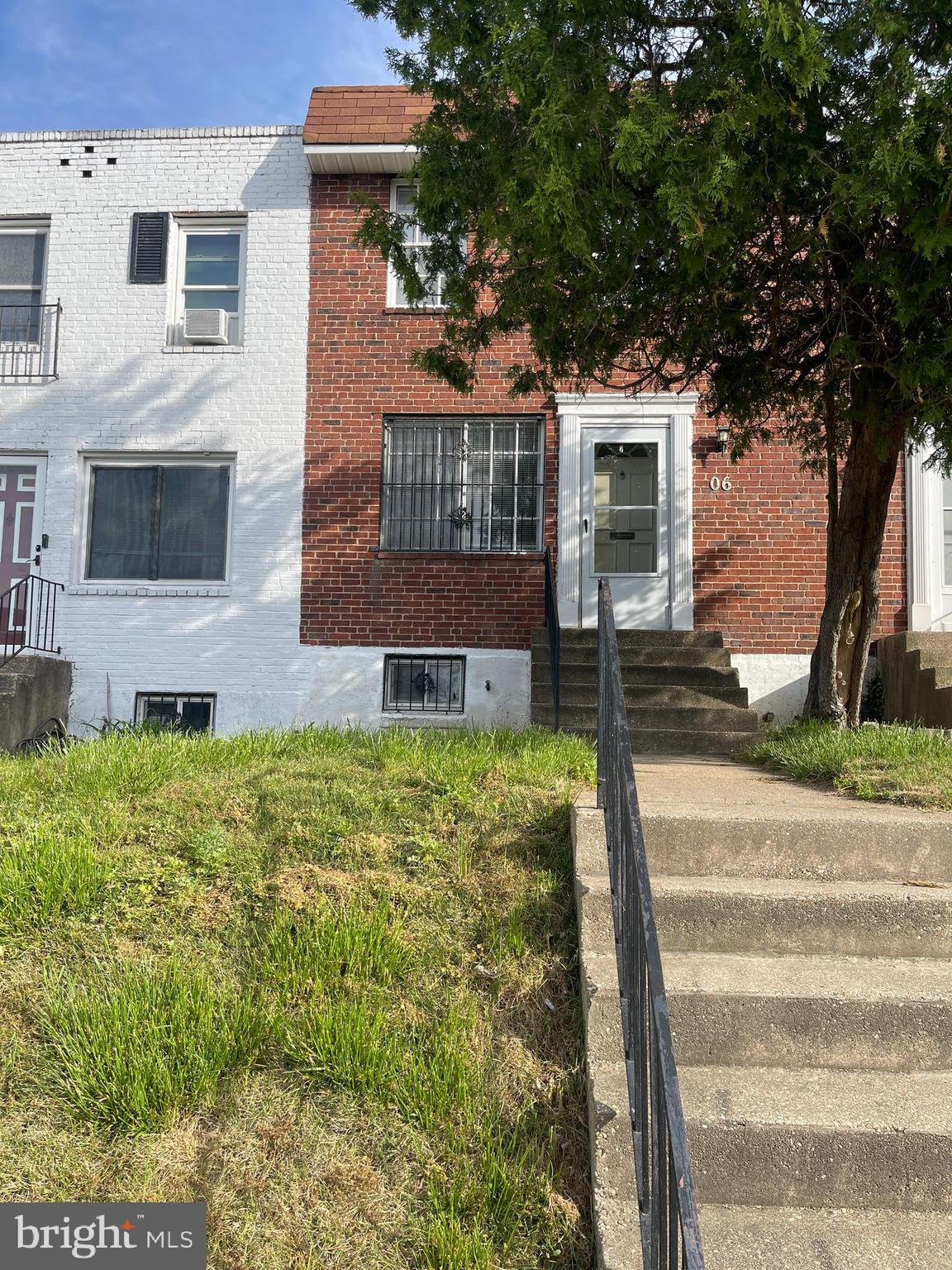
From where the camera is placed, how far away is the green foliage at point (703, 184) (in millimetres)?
5203

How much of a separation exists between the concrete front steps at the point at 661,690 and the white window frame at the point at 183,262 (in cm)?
485

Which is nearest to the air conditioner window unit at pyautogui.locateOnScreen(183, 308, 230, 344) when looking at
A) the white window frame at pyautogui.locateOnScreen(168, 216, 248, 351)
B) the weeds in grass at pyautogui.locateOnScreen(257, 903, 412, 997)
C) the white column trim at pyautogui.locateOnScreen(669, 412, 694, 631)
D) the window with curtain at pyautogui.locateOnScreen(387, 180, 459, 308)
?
the white window frame at pyautogui.locateOnScreen(168, 216, 248, 351)

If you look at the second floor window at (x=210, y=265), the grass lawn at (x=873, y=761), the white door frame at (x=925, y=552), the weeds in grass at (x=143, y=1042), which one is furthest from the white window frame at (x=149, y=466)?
the weeds in grass at (x=143, y=1042)

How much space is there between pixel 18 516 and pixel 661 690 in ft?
23.0

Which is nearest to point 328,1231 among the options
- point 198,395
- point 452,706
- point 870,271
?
point 870,271

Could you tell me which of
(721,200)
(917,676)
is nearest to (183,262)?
(721,200)

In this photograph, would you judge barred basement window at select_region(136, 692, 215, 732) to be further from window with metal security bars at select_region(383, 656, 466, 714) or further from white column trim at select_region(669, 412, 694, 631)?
white column trim at select_region(669, 412, 694, 631)

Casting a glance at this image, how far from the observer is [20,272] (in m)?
11.8

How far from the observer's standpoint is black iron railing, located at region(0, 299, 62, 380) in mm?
11406

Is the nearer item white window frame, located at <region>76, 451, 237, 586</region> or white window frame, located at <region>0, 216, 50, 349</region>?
white window frame, located at <region>76, 451, 237, 586</region>

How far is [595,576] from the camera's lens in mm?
10867

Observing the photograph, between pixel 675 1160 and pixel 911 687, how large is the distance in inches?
316

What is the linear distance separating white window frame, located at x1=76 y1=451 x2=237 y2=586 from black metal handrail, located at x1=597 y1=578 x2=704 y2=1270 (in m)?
7.70

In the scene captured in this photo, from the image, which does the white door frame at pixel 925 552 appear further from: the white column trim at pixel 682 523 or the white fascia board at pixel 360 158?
the white fascia board at pixel 360 158
